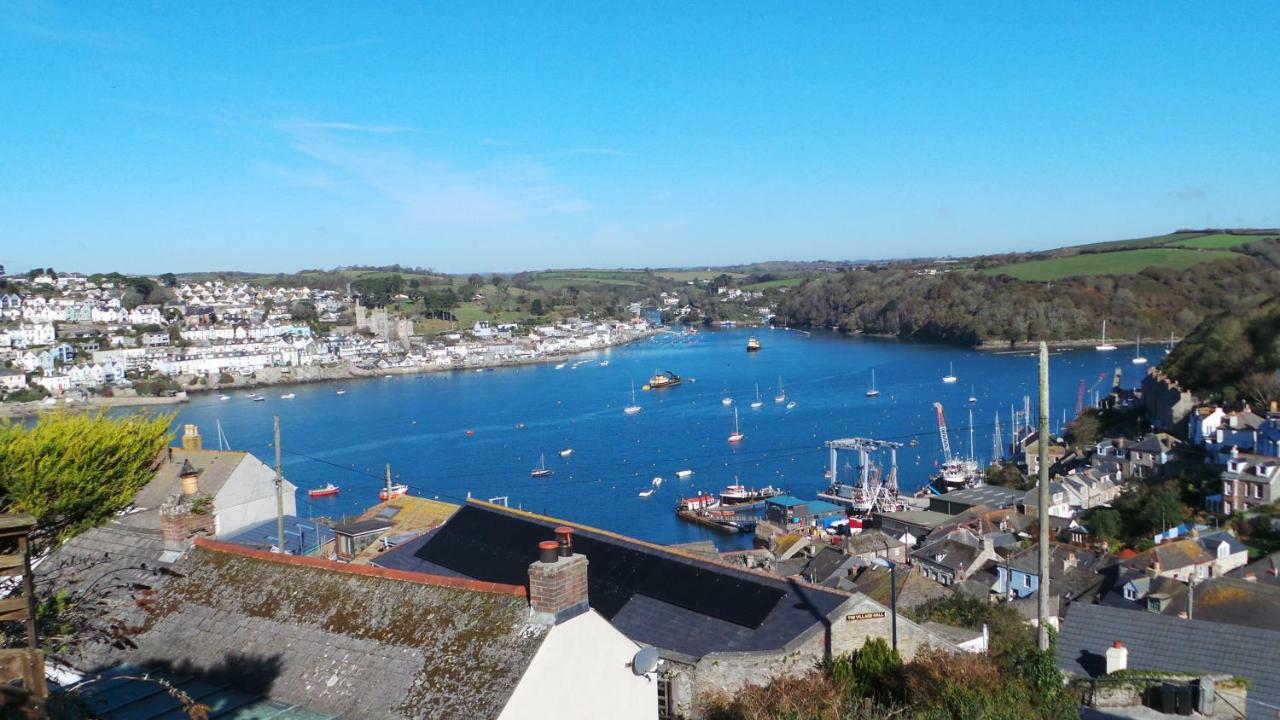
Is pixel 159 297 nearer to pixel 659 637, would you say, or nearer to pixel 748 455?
pixel 748 455

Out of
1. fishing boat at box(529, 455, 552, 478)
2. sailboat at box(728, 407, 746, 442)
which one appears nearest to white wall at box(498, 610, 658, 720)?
fishing boat at box(529, 455, 552, 478)

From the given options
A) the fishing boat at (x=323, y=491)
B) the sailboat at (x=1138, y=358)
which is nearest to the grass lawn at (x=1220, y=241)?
the sailboat at (x=1138, y=358)

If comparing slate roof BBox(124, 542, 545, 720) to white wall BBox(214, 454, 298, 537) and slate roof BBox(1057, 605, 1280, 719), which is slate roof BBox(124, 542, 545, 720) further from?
white wall BBox(214, 454, 298, 537)

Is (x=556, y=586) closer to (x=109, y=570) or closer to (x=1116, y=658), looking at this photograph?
(x=109, y=570)

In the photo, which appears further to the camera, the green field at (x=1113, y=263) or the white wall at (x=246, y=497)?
the green field at (x=1113, y=263)

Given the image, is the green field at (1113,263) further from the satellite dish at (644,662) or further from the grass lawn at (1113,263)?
the satellite dish at (644,662)

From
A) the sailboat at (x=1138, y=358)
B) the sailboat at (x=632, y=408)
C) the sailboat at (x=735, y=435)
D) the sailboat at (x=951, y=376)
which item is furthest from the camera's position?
the sailboat at (x=1138, y=358)

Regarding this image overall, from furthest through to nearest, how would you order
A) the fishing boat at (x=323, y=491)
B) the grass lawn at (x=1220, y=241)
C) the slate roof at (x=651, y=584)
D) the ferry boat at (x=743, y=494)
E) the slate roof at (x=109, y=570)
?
the grass lawn at (x=1220, y=241) → the fishing boat at (x=323, y=491) → the ferry boat at (x=743, y=494) → the slate roof at (x=651, y=584) → the slate roof at (x=109, y=570)

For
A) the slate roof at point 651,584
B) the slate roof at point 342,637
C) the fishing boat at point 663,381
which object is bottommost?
the fishing boat at point 663,381
